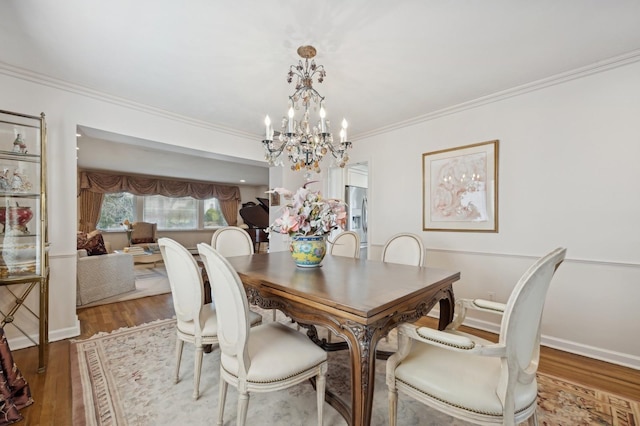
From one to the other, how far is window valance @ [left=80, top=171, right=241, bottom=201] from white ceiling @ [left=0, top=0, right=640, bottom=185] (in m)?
5.55

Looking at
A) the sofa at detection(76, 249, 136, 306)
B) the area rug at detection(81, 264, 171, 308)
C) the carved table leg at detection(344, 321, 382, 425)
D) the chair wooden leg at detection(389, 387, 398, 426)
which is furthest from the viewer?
the area rug at detection(81, 264, 171, 308)

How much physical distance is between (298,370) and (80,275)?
3.79 metres

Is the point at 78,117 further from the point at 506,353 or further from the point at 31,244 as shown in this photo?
the point at 506,353

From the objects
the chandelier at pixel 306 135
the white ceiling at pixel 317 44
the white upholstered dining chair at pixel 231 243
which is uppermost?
the white ceiling at pixel 317 44

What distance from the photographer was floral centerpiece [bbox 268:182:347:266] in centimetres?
192

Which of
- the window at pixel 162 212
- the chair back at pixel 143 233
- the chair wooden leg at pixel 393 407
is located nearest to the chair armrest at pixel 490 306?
the chair wooden leg at pixel 393 407

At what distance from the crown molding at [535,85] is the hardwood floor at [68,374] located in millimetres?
2420

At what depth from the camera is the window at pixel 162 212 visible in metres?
7.54

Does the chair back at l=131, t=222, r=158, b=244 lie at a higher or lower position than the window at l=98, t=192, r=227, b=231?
lower

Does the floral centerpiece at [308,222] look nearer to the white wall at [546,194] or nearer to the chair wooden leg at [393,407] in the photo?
the chair wooden leg at [393,407]

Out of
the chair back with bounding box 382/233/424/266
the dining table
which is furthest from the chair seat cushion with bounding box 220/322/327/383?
the chair back with bounding box 382/233/424/266

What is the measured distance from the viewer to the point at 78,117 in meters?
2.74

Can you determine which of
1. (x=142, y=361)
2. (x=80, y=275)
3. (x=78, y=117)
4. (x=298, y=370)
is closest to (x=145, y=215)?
(x=80, y=275)

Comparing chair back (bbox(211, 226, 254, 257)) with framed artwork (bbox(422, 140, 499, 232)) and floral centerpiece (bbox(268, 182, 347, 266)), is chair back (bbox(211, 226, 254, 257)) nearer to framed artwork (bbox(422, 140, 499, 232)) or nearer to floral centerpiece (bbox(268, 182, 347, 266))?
floral centerpiece (bbox(268, 182, 347, 266))
